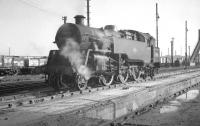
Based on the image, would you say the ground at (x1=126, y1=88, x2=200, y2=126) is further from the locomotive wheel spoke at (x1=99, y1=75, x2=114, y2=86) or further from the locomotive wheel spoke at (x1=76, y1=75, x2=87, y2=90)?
the locomotive wheel spoke at (x1=99, y1=75, x2=114, y2=86)

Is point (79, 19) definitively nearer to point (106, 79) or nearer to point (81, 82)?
point (81, 82)

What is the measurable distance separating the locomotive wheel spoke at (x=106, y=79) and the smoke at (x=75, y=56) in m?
1.35

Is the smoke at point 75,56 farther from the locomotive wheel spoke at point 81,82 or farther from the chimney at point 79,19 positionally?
the chimney at point 79,19

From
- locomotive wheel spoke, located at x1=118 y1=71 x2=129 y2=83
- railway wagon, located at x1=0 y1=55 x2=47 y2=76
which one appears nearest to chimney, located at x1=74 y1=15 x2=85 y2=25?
locomotive wheel spoke, located at x1=118 y1=71 x2=129 y2=83

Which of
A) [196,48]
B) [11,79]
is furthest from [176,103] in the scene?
[196,48]

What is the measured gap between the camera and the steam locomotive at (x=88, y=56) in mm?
11852

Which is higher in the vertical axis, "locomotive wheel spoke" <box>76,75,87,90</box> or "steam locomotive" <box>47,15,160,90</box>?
"steam locomotive" <box>47,15,160,90</box>

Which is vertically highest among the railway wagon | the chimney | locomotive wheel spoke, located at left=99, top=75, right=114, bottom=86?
the chimney

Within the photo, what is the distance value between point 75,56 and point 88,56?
2.45 ft

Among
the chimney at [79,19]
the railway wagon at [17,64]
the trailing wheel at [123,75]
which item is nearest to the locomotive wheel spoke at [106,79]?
the trailing wheel at [123,75]

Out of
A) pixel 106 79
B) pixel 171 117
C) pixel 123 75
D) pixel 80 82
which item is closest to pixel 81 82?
pixel 80 82

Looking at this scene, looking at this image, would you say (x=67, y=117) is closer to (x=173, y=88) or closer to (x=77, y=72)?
(x=77, y=72)

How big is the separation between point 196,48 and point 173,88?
55226mm

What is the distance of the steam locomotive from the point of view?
1185 centimetres
